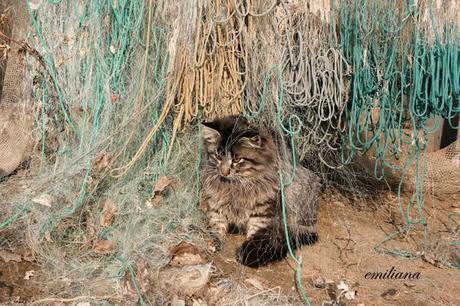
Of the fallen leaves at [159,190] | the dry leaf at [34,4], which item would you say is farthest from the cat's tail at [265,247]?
the dry leaf at [34,4]

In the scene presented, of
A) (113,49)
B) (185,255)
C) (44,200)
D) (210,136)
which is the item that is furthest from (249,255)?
(113,49)

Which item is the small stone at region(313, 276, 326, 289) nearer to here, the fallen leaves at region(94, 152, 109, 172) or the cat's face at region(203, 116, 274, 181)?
the cat's face at region(203, 116, 274, 181)

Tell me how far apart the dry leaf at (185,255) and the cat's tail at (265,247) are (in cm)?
31

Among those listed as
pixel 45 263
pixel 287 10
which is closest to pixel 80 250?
pixel 45 263

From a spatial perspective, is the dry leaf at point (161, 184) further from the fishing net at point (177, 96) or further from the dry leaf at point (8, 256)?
the dry leaf at point (8, 256)

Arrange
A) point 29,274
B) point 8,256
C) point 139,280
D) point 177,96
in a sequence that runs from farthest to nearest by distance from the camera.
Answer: point 177,96 < point 8,256 < point 29,274 < point 139,280

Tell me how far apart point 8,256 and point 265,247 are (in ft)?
5.98

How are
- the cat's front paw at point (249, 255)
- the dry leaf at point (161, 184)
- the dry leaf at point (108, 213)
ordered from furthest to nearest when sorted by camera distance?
1. the dry leaf at point (161, 184)
2. the dry leaf at point (108, 213)
3. the cat's front paw at point (249, 255)

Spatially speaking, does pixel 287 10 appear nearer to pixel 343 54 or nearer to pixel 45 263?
pixel 343 54

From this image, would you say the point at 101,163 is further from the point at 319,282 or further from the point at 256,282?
the point at 319,282

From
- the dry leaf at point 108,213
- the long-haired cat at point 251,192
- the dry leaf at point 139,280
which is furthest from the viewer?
the dry leaf at point 108,213

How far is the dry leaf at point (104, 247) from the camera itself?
3.64 metres

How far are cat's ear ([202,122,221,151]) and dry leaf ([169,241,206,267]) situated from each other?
0.77 m

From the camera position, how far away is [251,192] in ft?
12.8
